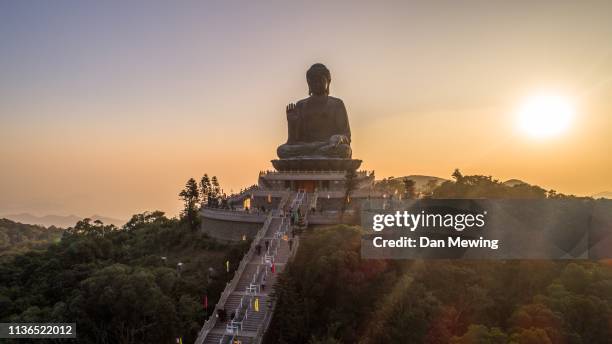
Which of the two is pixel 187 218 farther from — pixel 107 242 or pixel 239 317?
pixel 239 317

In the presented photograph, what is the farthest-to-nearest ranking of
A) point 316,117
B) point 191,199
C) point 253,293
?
1. point 316,117
2. point 191,199
3. point 253,293

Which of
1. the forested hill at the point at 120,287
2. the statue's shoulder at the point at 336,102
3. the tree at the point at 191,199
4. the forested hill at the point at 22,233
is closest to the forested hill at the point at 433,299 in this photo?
the forested hill at the point at 120,287

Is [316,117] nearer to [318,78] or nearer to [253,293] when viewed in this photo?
[318,78]

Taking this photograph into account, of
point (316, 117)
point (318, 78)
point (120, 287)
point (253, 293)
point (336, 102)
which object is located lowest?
point (253, 293)

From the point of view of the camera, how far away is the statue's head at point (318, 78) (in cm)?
4144

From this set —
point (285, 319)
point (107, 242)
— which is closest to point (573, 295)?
point (285, 319)

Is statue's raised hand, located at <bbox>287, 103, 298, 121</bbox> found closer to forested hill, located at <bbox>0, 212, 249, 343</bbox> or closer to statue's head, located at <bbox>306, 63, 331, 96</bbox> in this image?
statue's head, located at <bbox>306, 63, 331, 96</bbox>

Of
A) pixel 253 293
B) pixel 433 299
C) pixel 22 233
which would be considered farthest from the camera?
pixel 22 233

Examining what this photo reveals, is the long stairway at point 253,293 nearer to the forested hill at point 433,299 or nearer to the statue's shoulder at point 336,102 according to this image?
the forested hill at point 433,299

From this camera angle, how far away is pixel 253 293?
70.5 feet

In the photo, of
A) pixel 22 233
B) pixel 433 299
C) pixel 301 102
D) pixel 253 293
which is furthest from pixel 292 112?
pixel 22 233

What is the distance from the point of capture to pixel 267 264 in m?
23.5

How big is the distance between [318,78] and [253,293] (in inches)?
957

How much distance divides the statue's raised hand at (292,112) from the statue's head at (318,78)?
2182 millimetres
